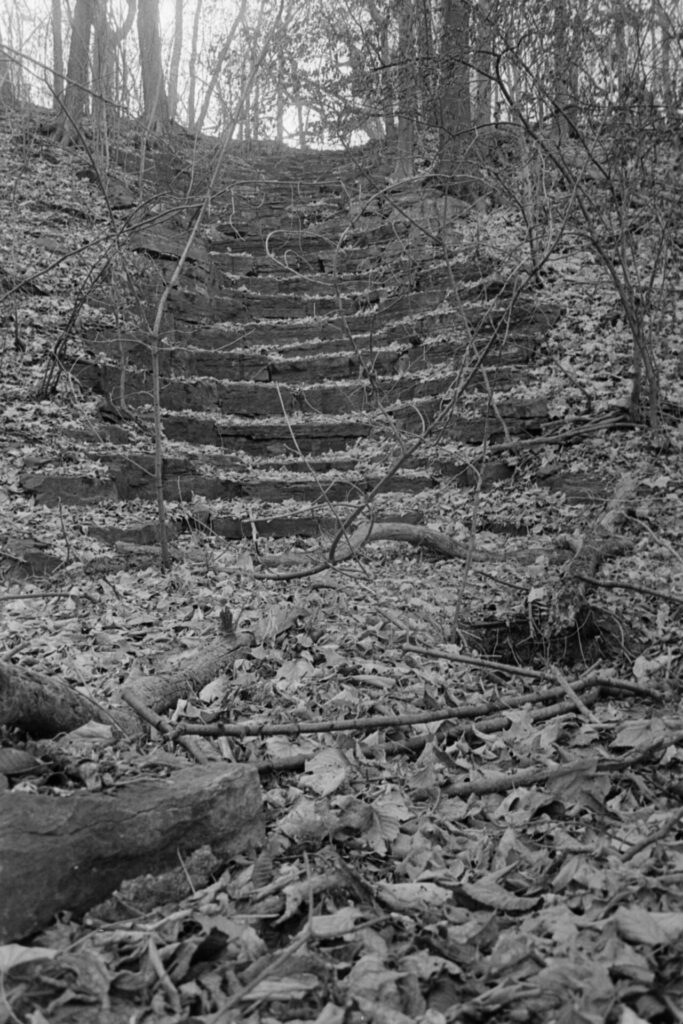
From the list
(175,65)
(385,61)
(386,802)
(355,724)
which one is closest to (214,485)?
(355,724)

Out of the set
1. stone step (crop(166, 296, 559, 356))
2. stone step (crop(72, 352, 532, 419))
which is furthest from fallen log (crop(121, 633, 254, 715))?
stone step (crop(166, 296, 559, 356))

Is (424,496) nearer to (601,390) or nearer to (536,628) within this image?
(601,390)

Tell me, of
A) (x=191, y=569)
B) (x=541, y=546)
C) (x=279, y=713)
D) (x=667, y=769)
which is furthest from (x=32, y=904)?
(x=541, y=546)

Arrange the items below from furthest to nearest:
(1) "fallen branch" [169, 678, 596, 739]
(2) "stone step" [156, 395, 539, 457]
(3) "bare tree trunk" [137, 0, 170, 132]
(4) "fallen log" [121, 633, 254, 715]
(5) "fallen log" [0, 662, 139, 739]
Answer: (3) "bare tree trunk" [137, 0, 170, 132]
(2) "stone step" [156, 395, 539, 457]
(4) "fallen log" [121, 633, 254, 715]
(1) "fallen branch" [169, 678, 596, 739]
(5) "fallen log" [0, 662, 139, 739]

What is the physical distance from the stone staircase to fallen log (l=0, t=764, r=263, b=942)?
3.16 m

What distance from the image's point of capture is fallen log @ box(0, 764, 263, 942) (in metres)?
1.64

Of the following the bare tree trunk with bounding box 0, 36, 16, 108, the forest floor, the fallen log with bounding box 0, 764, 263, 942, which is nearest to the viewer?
the forest floor

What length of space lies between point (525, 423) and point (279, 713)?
458 centimetres

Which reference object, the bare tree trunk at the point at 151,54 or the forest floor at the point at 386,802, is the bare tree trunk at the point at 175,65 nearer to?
the bare tree trunk at the point at 151,54

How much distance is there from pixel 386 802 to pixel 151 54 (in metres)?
13.8

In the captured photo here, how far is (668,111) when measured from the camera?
550 centimetres

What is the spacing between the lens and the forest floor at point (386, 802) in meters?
1.52

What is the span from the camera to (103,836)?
1749 millimetres

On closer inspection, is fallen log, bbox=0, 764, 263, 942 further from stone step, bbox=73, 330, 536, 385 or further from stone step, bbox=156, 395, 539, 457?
stone step, bbox=73, 330, 536, 385
